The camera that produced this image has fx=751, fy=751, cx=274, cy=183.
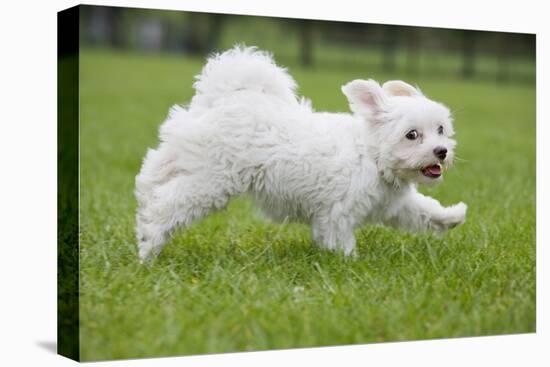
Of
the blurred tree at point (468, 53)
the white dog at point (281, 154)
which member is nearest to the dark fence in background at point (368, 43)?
the blurred tree at point (468, 53)

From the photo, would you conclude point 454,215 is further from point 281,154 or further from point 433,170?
point 281,154

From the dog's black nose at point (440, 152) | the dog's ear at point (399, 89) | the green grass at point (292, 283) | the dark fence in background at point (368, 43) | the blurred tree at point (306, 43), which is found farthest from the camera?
the blurred tree at point (306, 43)

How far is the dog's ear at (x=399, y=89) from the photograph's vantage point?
474 cm

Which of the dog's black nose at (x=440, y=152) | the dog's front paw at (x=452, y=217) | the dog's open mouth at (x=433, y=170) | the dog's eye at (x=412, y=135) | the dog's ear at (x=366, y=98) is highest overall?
the dog's ear at (x=366, y=98)

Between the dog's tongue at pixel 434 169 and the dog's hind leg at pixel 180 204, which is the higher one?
the dog's tongue at pixel 434 169

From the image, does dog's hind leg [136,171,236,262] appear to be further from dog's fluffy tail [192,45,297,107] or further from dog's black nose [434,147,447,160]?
dog's black nose [434,147,447,160]

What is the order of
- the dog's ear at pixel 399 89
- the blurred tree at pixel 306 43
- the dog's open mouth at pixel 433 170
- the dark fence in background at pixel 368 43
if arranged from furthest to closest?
1. the blurred tree at pixel 306 43
2. the dark fence in background at pixel 368 43
3. the dog's ear at pixel 399 89
4. the dog's open mouth at pixel 433 170

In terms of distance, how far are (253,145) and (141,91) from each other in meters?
9.78

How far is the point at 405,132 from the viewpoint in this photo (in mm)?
4457

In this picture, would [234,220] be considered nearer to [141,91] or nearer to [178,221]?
[178,221]

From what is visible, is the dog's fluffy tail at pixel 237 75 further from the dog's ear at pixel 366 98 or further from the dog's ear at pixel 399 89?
the dog's ear at pixel 399 89

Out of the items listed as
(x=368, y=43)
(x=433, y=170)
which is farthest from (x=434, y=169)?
(x=368, y=43)

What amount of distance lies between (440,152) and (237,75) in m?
1.31

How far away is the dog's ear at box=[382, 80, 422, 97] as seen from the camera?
474 cm
